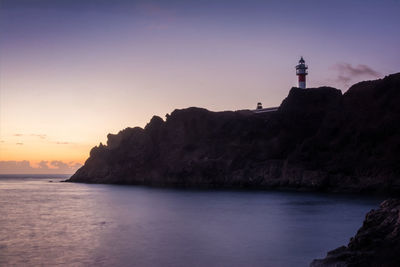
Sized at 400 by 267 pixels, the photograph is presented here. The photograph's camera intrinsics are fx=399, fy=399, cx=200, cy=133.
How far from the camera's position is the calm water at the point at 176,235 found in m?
15.4

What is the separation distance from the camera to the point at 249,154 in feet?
219

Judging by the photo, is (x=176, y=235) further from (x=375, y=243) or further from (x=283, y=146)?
(x=283, y=146)

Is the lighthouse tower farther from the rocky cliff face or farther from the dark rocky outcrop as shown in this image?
the dark rocky outcrop

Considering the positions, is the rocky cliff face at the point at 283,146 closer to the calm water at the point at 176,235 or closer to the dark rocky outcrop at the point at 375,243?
the calm water at the point at 176,235

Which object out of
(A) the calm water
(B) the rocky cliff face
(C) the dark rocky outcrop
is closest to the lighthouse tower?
(B) the rocky cliff face

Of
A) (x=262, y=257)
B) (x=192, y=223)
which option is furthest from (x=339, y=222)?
(x=262, y=257)

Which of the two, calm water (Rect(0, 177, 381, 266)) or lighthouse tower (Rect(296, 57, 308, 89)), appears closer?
calm water (Rect(0, 177, 381, 266))

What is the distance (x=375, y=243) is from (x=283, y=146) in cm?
5365

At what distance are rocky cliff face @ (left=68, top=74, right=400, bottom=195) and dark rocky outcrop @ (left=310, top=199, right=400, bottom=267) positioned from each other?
38.6 m

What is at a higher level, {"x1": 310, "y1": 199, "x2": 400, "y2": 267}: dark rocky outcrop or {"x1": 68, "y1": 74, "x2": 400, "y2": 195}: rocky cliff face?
{"x1": 68, "y1": 74, "x2": 400, "y2": 195}: rocky cliff face

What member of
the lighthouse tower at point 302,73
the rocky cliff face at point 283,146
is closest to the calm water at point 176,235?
the rocky cliff face at point 283,146

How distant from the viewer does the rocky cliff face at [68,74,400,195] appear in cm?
5228

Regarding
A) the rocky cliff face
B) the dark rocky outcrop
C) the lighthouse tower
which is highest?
the lighthouse tower

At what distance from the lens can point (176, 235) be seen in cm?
2105
